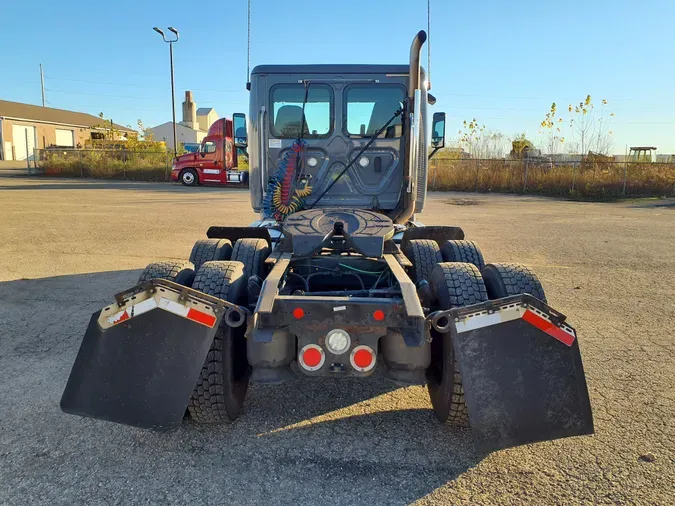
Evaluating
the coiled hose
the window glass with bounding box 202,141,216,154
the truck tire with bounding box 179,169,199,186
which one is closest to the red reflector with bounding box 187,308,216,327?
the coiled hose

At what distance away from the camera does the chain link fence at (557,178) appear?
24453 millimetres

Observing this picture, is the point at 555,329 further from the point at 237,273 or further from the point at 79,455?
the point at 79,455

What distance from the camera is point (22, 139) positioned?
5128 centimetres

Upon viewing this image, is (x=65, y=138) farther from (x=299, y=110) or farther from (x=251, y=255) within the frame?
(x=251, y=255)

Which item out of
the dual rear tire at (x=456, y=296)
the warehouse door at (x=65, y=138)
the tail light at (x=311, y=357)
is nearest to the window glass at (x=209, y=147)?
the dual rear tire at (x=456, y=296)

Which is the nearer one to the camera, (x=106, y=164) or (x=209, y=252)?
(x=209, y=252)

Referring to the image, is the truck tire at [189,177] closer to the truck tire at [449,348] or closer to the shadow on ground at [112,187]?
the shadow on ground at [112,187]

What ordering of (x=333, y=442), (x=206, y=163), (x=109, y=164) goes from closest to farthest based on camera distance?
(x=333, y=442) → (x=206, y=163) → (x=109, y=164)

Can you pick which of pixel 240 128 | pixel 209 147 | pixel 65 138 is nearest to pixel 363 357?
pixel 240 128

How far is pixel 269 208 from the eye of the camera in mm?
6043

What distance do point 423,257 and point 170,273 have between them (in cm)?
225

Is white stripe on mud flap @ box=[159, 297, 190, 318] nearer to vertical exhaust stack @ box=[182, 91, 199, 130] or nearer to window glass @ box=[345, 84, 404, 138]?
window glass @ box=[345, 84, 404, 138]

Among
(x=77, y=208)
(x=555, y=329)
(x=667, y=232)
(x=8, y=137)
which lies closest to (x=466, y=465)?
(x=555, y=329)

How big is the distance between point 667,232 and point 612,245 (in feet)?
10.7
